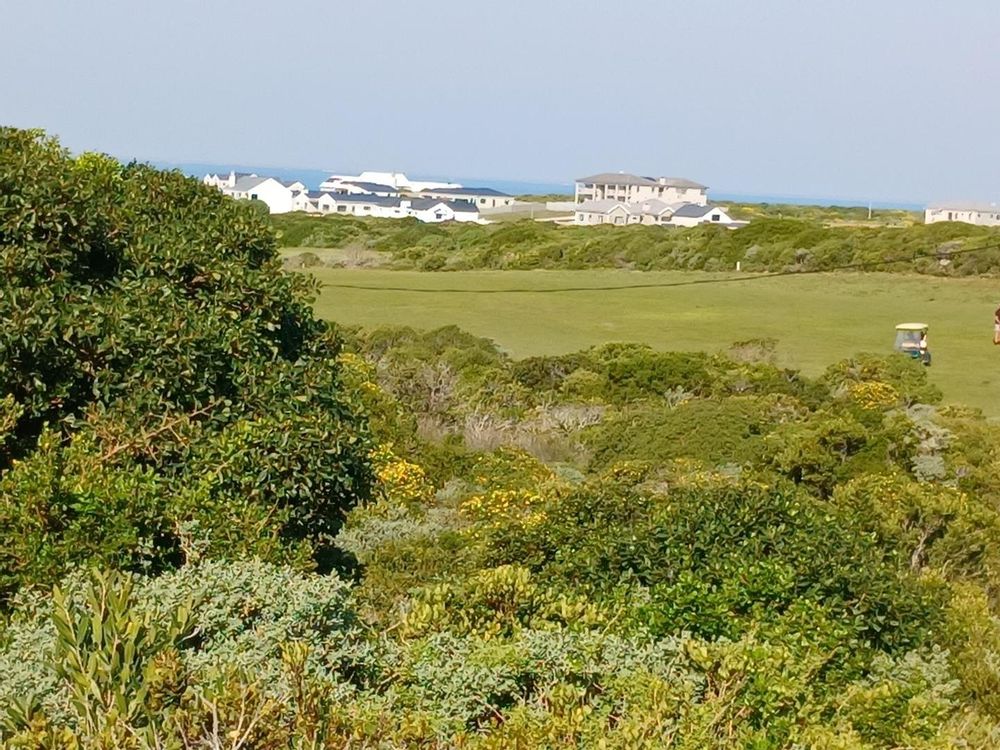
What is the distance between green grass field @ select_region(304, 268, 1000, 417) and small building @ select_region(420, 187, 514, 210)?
9686 centimetres

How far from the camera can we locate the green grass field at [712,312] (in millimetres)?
39656

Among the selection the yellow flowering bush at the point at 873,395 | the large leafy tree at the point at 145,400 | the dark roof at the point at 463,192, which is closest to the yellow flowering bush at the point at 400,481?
the large leafy tree at the point at 145,400

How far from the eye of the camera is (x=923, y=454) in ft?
65.2

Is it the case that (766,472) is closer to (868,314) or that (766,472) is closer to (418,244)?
(868,314)

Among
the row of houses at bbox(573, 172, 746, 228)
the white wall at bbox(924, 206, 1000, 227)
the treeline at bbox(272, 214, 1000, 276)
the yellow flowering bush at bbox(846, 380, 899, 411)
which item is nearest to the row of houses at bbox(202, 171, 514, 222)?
the row of houses at bbox(573, 172, 746, 228)

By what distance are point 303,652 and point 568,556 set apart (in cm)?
421

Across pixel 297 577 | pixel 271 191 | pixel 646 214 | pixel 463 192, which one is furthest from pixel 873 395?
pixel 463 192

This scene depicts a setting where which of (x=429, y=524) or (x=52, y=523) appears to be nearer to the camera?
(x=52, y=523)

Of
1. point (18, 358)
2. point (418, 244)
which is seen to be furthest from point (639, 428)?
point (418, 244)

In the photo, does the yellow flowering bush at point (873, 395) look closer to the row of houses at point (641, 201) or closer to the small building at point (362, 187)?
the row of houses at point (641, 201)

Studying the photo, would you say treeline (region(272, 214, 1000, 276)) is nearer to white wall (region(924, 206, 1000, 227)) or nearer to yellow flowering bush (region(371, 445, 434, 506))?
yellow flowering bush (region(371, 445, 434, 506))

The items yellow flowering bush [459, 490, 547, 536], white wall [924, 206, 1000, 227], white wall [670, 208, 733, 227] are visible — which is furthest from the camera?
white wall [924, 206, 1000, 227]

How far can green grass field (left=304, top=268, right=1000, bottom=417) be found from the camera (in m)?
39.7

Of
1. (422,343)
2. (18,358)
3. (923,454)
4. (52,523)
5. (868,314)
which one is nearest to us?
(52,523)
